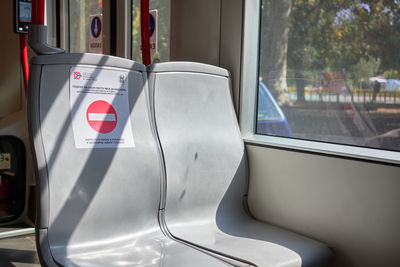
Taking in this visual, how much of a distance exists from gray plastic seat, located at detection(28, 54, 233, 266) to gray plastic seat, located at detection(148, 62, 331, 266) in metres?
0.08

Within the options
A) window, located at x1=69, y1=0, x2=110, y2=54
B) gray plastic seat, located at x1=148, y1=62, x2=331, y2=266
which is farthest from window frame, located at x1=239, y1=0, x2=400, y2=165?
window, located at x1=69, y1=0, x2=110, y2=54

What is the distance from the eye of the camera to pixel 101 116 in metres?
1.65

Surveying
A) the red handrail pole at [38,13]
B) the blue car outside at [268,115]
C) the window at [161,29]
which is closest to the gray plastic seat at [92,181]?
the red handrail pole at [38,13]

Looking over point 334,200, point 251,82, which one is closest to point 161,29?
point 251,82

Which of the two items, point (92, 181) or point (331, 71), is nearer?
point (92, 181)

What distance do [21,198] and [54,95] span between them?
6.40 ft

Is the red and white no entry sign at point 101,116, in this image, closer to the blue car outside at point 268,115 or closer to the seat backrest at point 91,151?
the seat backrest at point 91,151

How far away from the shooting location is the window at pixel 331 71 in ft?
5.69

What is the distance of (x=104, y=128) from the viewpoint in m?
1.65

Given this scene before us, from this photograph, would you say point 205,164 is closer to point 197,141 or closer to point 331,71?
point 197,141

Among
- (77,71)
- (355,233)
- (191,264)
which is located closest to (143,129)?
(77,71)

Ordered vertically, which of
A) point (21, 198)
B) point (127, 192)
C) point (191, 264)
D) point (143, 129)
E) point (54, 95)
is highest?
point (54, 95)

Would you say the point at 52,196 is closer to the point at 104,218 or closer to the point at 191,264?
the point at 104,218

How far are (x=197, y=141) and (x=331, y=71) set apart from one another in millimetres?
667
